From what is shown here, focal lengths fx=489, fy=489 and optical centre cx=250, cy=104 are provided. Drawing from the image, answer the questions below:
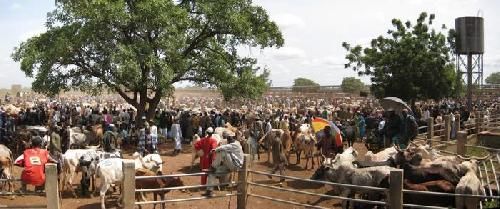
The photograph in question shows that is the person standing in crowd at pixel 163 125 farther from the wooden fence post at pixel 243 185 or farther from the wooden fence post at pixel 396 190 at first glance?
the wooden fence post at pixel 396 190

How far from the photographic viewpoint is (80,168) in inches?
506

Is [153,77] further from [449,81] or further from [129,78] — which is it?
[449,81]

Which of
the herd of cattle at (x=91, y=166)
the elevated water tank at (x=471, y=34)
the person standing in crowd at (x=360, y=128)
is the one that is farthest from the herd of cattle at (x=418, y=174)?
the elevated water tank at (x=471, y=34)

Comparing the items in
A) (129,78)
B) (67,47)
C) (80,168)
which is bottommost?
(80,168)

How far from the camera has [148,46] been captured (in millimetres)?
20422

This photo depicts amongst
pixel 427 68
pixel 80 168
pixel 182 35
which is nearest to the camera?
pixel 80 168

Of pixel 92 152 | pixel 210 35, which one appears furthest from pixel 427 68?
pixel 92 152

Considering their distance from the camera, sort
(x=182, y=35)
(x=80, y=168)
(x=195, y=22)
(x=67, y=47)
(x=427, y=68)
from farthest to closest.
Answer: (x=427, y=68) < (x=195, y=22) < (x=182, y=35) < (x=67, y=47) < (x=80, y=168)

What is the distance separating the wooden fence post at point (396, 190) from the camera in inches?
298

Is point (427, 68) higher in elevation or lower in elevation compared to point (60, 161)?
higher

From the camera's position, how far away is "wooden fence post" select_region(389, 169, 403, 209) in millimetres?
7566

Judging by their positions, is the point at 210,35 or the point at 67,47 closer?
the point at 67,47

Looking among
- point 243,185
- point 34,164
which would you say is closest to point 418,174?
point 243,185

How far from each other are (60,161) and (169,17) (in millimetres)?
9389
